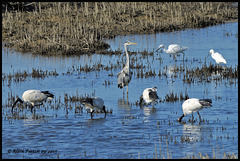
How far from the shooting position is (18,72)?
1986cm

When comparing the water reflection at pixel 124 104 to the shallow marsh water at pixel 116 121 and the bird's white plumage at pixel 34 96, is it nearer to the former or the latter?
Result: the shallow marsh water at pixel 116 121

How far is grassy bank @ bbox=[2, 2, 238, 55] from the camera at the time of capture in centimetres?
2570

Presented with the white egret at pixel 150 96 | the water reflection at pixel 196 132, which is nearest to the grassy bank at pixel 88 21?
the white egret at pixel 150 96

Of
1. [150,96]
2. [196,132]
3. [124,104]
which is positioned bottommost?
[196,132]

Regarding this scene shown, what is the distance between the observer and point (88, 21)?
32031 millimetres

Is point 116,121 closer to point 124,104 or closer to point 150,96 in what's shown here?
point 150,96

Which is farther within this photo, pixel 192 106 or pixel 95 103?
pixel 95 103

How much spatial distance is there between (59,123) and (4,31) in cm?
1863

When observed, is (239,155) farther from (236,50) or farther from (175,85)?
(236,50)

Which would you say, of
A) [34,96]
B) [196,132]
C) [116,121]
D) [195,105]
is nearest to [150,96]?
[116,121]

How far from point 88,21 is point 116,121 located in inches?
816

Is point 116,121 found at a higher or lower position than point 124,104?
lower

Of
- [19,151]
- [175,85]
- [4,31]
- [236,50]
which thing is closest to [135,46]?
[236,50]

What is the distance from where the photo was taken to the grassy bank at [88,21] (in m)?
25.7
